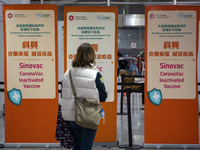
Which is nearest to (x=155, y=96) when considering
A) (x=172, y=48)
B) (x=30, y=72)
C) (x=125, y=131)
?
(x=172, y=48)

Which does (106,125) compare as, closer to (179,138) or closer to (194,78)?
(179,138)

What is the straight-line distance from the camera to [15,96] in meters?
4.38

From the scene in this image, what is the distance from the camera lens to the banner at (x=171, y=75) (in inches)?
169

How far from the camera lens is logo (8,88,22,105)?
4.38m

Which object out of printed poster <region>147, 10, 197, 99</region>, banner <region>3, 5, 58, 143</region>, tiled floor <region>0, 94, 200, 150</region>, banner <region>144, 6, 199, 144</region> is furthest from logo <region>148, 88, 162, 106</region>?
banner <region>3, 5, 58, 143</region>

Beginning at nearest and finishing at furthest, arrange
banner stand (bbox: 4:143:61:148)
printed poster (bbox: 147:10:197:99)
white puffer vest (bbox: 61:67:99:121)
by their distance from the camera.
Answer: white puffer vest (bbox: 61:67:99:121), printed poster (bbox: 147:10:197:99), banner stand (bbox: 4:143:61:148)

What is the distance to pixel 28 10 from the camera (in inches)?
169

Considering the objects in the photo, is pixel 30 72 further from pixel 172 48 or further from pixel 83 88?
pixel 172 48

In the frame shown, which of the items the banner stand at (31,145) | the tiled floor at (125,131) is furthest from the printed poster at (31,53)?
the tiled floor at (125,131)

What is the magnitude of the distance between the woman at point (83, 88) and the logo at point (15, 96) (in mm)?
1810

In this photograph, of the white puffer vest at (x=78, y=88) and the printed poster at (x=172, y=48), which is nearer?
the white puffer vest at (x=78, y=88)

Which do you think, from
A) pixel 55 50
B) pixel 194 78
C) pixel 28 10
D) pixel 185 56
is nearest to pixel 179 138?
pixel 194 78

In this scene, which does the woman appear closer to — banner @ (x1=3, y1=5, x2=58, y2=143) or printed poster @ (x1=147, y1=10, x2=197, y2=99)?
banner @ (x1=3, y1=5, x2=58, y2=143)

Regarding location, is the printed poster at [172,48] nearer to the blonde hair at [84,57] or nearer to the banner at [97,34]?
the banner at [97,34]
